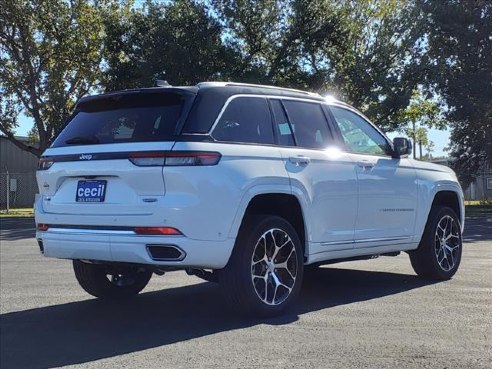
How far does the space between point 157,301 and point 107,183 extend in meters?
1.86

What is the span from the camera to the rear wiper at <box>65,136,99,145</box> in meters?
5.44

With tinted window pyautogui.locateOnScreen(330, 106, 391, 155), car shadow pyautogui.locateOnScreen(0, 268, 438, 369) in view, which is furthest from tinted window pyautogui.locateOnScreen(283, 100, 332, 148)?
car shadow pyautogui.locateOnScreen(0, 268, 438, 369)

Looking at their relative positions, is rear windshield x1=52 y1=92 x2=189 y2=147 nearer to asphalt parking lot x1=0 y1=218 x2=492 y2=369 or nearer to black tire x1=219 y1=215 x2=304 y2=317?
black tire x1=219 y1=215 x2=304 y2=317

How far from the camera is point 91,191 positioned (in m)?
5.24

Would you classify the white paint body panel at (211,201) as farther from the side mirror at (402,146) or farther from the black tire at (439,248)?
the black tire at (439,248)

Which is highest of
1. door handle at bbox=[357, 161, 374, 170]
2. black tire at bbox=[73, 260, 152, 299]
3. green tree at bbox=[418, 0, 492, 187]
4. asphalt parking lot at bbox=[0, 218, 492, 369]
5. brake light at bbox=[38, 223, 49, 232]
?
green tree at bbox=[418, 0, 492, 187]

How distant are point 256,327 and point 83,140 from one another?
229 cm

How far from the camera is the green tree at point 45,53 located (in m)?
28.2

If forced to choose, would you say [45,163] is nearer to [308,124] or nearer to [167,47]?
[308,124]

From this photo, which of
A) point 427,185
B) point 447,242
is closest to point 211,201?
point 427,185

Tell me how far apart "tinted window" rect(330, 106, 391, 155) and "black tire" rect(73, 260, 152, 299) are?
2571 millimetres

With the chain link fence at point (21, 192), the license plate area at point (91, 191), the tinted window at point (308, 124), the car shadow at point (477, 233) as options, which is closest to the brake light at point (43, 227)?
the license plate area at point (91, 191)

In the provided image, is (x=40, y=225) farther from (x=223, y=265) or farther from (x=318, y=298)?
(x=318, y=298)

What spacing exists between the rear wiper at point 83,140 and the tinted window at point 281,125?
169 cm
